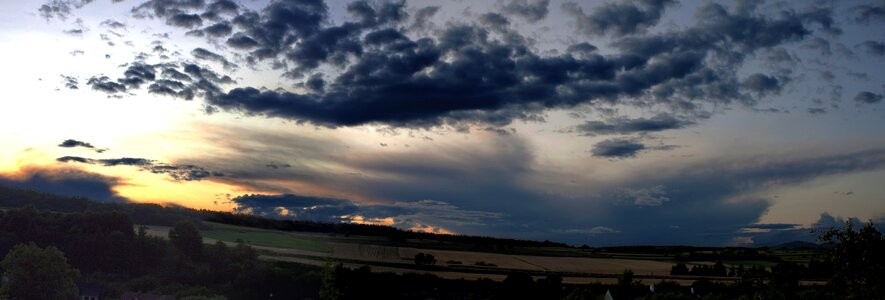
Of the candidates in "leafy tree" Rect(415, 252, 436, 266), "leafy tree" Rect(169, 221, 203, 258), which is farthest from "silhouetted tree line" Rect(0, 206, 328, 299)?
"leafy tree" Rect(415, 252, 436, 266)

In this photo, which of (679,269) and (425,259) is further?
(679,269)

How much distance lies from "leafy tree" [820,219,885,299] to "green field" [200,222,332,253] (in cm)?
10267

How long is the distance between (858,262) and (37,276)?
422ft

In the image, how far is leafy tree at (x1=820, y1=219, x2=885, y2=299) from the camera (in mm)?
47000

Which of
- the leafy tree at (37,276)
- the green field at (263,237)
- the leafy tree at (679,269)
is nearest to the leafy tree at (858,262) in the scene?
the leafy tree at (679,269)

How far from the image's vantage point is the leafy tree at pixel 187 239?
160 meters

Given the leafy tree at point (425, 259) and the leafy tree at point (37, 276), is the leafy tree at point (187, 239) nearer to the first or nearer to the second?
the leafy tree at point (37, 276)

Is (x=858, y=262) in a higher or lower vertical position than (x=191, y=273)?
higher

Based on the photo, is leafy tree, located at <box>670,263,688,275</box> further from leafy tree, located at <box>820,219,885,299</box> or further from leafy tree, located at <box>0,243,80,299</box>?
leafy tree, located at <box>0,243,80,299</box>

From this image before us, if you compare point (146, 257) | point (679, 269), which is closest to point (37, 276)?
point (146, 257)

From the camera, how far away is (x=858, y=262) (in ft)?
158

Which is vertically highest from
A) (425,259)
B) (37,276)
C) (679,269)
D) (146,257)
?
(679,269)

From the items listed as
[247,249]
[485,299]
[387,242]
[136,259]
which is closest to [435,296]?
[485,299]

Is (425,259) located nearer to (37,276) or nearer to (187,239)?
(187,239)
